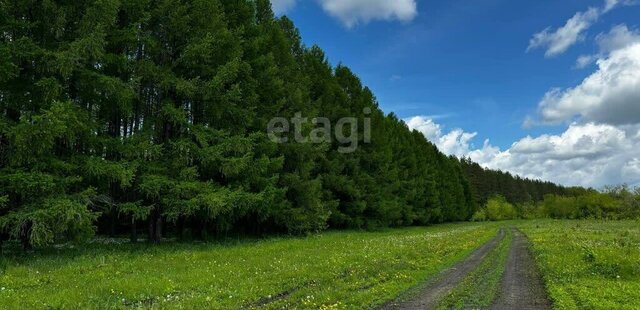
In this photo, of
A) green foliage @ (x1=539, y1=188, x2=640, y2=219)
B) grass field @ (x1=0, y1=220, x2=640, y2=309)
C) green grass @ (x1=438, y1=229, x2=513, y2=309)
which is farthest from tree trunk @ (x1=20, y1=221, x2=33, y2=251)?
green foliage @ (x1=539, y1=188, x2=640, y2=219)

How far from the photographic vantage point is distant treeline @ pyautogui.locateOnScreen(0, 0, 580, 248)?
16.4 m

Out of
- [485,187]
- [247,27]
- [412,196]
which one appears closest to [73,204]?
[247,27]

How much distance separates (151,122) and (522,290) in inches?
734

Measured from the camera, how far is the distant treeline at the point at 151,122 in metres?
16.4

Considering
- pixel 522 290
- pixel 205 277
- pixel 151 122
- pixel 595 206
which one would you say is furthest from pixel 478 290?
pixel 595 206

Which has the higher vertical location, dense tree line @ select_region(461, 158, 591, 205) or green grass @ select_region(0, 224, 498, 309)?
dense tree line @ select_region(461, 158, 591, 205)

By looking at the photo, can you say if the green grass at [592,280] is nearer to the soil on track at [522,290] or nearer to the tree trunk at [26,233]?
the soil on track at [522,290]

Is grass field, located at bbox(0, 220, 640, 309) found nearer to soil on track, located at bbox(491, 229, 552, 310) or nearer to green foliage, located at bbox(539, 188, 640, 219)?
soil on track, located at bbox(491, 229, 552, 310)

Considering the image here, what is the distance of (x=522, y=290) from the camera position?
1267 centimetres

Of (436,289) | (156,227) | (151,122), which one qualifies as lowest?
(436,289)

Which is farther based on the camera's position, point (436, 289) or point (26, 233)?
point (26, 233)

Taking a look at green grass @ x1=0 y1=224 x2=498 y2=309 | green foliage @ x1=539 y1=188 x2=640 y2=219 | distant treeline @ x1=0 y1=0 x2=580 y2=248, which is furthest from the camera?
green foliage @ x1=539 y1=188 x2=640 y2=219

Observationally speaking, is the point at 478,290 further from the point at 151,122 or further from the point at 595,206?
the point at 595,206

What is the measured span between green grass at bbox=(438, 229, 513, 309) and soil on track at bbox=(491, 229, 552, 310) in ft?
0.74
